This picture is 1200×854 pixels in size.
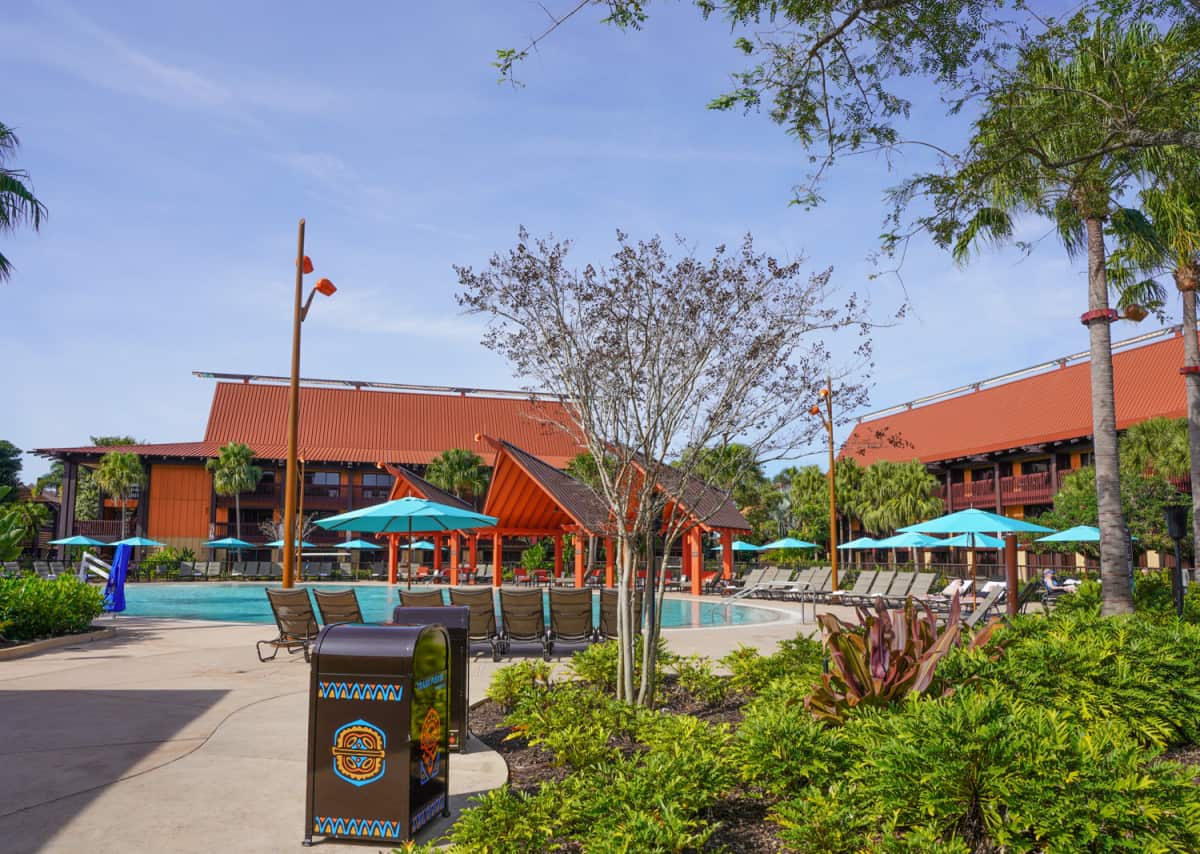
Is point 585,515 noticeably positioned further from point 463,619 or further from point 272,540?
point 272,540

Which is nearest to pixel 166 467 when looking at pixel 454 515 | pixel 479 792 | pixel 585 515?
pixel 585 515

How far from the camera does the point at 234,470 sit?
5206 cm

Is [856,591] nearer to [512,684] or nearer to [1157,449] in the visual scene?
[1157,449]

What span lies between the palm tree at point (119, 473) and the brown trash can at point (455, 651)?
50.3m

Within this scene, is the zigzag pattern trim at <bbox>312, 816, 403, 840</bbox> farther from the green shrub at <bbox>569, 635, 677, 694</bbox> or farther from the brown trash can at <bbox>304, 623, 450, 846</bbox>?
the green shrub at <bbox>569, 635, 677, 694</bbox>

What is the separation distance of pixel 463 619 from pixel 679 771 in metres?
2.65

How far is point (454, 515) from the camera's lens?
12812mm

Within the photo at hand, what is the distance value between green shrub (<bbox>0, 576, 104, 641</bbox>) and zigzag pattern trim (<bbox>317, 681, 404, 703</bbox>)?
989cm

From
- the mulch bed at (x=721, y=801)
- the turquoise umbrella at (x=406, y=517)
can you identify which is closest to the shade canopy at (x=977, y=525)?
the turquoise umbrella at (x=406, y=517)

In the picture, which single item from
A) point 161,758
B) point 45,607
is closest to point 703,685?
point 161,758

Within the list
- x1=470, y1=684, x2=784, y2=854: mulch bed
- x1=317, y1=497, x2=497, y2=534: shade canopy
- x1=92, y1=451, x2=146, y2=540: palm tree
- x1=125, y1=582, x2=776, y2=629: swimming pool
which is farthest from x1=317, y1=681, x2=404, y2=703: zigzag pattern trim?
x1=92, y1=451, x2=146, y2=540: palm tree

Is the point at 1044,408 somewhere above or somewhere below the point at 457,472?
above

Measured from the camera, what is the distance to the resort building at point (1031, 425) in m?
37.2

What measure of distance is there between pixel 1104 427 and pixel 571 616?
730 cm
